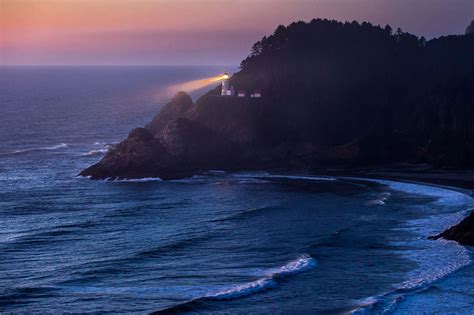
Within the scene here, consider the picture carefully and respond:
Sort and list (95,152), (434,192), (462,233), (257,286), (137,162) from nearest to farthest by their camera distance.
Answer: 1. (257,286)
2. (462,233)
3. (434,192)
4. (137,162)
5. (95,152)

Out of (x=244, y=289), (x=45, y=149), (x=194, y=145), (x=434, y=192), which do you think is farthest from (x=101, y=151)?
(x=244, y=289)

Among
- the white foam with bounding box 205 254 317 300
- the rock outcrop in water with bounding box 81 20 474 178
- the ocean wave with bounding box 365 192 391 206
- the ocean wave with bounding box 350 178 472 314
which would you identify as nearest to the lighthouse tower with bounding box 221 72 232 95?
the rock outcrop in water with bounding box 81 20 474 178

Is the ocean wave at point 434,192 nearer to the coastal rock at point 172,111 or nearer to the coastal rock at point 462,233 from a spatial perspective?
the coastal rock at point 462,233

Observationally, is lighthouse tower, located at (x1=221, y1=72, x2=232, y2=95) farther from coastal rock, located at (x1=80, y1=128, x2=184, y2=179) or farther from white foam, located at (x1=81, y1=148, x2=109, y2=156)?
coastal rock, located at (x1=80, y1=128, x2=184, y2=179)

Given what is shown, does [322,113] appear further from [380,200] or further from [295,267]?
[295,267]

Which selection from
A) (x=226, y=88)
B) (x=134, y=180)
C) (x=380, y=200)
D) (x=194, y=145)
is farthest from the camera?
(x=226, y=88)

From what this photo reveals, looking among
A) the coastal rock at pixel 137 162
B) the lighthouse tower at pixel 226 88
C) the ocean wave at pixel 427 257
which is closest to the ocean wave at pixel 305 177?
the coastal rock at pixel 137 162
